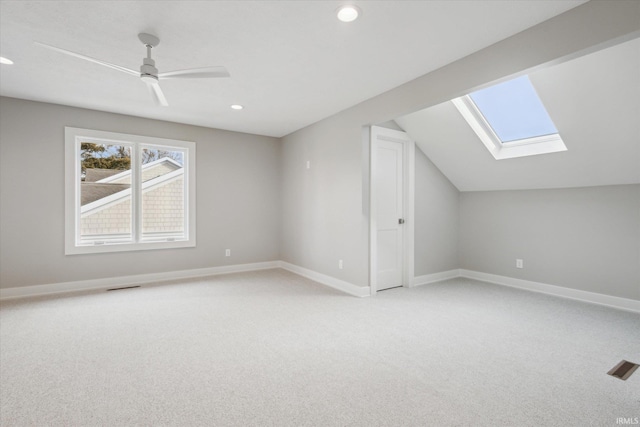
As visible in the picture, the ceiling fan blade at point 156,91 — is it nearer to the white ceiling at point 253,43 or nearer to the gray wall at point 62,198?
the white ceiling at point 253,43

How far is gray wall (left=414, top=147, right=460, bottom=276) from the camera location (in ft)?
15.4

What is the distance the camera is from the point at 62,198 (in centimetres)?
416

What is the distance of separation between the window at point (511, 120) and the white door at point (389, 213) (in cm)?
108

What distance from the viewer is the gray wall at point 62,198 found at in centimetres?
391

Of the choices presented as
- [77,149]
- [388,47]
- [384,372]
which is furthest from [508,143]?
[77,149]

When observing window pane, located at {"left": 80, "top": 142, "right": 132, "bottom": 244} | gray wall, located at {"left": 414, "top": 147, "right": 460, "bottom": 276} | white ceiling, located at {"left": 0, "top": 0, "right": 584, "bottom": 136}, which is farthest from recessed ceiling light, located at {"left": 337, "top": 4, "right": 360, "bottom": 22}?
window pane, located at {"left": 80, "top": 142, "right": 132, "bottom": 244}

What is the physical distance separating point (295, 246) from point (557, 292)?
3868mm

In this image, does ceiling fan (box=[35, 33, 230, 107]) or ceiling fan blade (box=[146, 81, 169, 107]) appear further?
ceiling fan blade (box=[146, 81, 169, 107])

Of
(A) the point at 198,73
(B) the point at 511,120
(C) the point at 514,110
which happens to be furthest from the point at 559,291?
(A) the point at 198,73

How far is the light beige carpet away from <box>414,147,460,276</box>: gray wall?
1.01 metres

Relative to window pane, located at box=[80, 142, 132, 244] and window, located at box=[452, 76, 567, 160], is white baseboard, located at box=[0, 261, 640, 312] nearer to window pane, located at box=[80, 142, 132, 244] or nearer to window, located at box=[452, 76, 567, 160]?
window pane, located at box=[80, 142, 132, 244]

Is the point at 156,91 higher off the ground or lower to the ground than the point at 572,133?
higher

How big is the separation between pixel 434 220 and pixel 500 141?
1.47 m

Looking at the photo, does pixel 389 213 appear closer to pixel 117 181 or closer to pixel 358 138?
pixel 358 138
